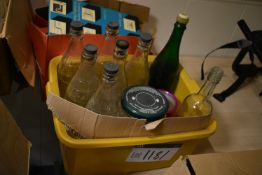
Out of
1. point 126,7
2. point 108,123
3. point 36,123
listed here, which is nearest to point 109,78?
point 108,123

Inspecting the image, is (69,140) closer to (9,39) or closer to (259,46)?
(9,39)

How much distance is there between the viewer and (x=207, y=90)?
682 millimetres

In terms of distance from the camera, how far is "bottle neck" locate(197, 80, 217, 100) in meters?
0.66

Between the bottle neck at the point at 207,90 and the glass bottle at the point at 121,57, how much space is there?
0.18 meters

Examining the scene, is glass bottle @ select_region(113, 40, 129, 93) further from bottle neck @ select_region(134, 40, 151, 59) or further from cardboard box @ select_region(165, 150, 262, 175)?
cardboard box @ select_region(165, 150, 262, 175)

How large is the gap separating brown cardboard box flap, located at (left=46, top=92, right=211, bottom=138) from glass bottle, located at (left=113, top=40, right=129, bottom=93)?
0.11 metres

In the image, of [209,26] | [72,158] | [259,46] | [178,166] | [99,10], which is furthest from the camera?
[209,26]

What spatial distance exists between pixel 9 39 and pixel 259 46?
2.24 feet

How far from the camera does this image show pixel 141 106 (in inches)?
23.1

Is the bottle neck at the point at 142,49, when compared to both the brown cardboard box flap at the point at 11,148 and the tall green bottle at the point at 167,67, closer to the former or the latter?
the tall green bottle at the point at 167,67

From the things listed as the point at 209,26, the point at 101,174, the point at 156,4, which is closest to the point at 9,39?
the point at 101,174

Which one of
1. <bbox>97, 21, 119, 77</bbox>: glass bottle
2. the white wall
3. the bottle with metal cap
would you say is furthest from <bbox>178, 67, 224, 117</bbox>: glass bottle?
the white wall

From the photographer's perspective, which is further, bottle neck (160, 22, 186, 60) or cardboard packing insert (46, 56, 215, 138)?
bottle neck (160, 22, 186, 60)

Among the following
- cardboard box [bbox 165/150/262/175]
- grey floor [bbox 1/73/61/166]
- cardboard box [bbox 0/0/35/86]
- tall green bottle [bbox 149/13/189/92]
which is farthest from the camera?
grey floor [bbox 1/73/61/166]
